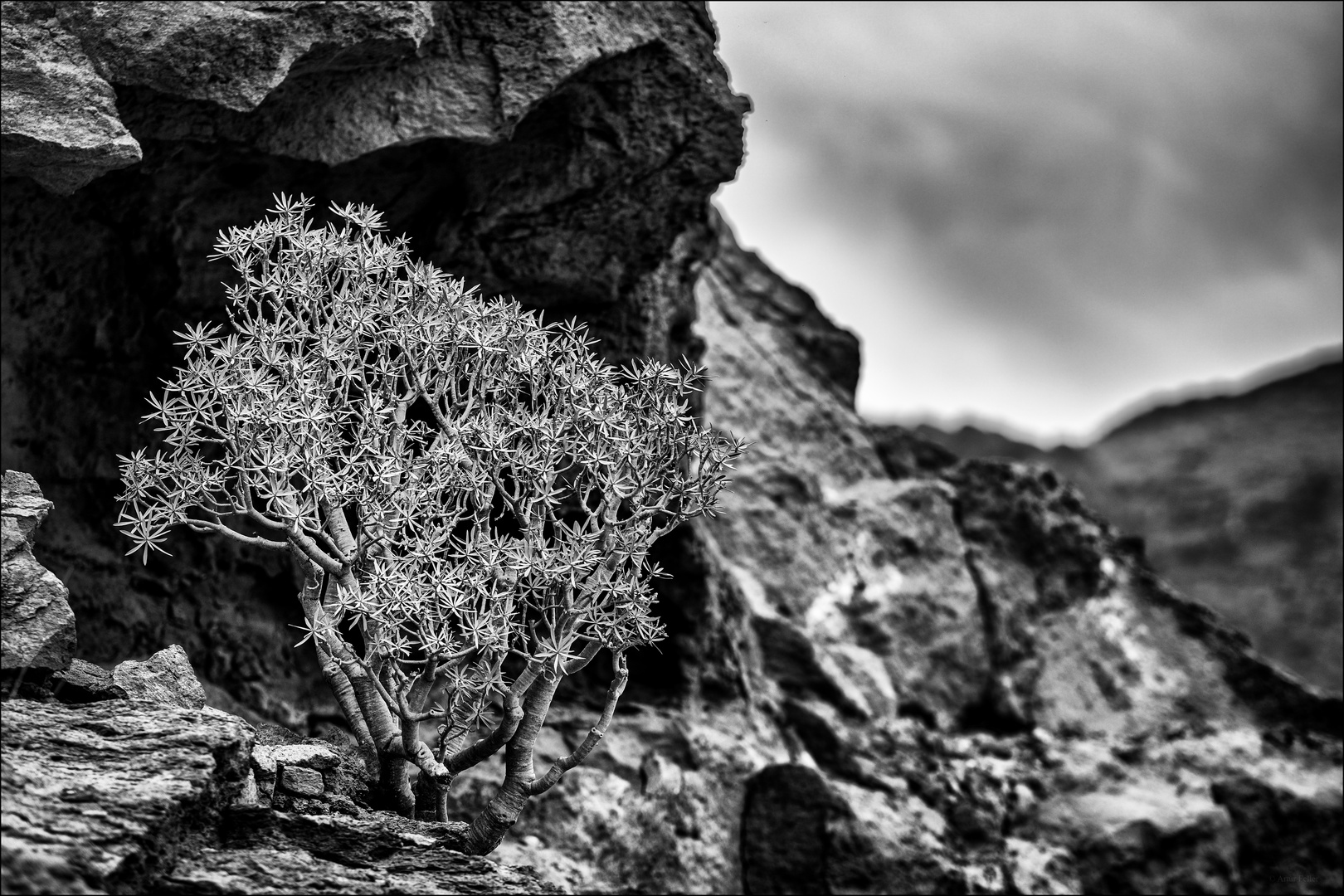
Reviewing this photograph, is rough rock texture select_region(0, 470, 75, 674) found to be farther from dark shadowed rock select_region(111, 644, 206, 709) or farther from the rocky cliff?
dark shadowed rock select_region(111, 644, 206, 709)

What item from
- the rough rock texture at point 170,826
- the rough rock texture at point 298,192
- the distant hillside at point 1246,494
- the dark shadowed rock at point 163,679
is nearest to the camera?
the rough rock texture at point 170,826

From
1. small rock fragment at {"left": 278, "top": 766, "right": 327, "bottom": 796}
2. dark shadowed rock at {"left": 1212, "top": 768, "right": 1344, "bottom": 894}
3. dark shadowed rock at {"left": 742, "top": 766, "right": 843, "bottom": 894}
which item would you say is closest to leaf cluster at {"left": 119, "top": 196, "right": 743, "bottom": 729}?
small rock fragment at {"left": 278, "top": 766, "right": 327, "bottom": 796}

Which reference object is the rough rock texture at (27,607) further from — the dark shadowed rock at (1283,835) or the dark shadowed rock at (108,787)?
the dark shadowed rock at (1283,835)

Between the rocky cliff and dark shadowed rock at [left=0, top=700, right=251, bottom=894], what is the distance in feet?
0.10

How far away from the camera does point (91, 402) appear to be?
17.5m

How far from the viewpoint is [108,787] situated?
993cm

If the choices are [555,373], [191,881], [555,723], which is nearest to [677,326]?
[555,723]

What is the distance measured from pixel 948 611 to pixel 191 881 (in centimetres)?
1640

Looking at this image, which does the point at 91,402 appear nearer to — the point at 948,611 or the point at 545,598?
the point at 545,598

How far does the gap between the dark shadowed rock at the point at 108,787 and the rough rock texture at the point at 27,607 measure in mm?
522

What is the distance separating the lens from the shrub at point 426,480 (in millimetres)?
12398

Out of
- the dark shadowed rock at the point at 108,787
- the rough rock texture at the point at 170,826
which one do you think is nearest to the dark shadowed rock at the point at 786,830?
the rough rock texture at the point at 170,826

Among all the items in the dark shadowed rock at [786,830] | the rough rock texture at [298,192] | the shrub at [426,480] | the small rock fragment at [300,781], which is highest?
the rough rock texture at [298,192]

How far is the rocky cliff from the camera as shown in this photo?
40.0ft
